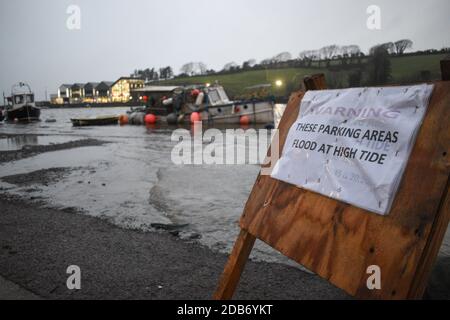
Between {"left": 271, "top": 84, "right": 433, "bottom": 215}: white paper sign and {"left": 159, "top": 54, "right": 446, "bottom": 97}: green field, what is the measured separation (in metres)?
36.7

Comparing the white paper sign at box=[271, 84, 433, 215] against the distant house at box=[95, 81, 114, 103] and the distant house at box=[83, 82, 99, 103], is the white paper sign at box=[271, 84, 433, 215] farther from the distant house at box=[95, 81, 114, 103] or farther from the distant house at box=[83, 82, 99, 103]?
the distant house at box=[83, 82, 99, 103]

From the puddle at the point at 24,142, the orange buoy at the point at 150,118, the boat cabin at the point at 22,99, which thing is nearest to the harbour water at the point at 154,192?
the puddle at the point at 24,142

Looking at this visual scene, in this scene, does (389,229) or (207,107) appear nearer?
(389,229)

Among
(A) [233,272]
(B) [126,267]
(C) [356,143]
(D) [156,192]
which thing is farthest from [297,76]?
(A) [233,272]

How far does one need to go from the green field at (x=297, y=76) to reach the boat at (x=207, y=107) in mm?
7604

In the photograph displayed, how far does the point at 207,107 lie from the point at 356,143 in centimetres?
2942

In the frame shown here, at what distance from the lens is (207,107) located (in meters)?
31.3

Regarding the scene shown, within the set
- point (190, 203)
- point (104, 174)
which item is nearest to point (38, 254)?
point (190, 203)

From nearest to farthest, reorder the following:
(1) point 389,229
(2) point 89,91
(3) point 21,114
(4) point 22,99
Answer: (1) point 389,229
(3) point 21,114
(4) point 22,99
(2) point 89,91

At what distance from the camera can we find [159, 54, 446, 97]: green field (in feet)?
180

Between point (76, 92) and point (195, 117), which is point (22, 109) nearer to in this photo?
point (195, 117)

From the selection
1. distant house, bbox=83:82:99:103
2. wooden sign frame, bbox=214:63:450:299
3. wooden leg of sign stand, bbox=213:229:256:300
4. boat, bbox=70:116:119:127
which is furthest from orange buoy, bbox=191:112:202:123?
distant house, bbox=83:82:99:103

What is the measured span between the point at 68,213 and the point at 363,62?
3434 inches

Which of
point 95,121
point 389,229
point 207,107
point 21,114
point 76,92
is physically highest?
point 76,92
